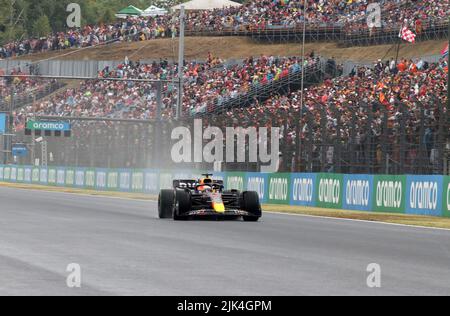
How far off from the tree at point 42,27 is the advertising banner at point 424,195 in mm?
91127

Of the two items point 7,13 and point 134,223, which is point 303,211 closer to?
point 134,223

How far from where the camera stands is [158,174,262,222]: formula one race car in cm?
2550

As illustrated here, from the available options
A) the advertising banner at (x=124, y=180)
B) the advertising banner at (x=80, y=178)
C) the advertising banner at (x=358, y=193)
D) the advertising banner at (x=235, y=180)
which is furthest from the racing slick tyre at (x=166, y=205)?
the advertising banner at (x=80, y=178)

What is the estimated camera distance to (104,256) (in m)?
15.1

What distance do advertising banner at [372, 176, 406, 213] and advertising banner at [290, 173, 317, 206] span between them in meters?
3.31

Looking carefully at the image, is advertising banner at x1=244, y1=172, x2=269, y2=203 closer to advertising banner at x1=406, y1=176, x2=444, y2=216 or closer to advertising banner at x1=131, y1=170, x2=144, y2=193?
advertising banner at x1=406, y1=176, x2=444, y2=216

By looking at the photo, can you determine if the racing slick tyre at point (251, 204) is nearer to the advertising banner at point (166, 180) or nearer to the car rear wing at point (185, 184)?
the car rear wing at point (185, 184)

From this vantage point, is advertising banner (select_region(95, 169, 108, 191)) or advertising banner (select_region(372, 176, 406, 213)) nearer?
advertising banner (select_region(372, 176, 406, 213))

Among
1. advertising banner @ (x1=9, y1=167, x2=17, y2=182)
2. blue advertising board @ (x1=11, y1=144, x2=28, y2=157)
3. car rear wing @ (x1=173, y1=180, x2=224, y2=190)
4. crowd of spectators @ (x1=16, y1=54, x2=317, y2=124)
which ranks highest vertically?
crowd of spectators @ (x1=16, y1=54, x2=317, y2=124)

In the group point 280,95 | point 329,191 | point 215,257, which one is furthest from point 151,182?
point 215,257

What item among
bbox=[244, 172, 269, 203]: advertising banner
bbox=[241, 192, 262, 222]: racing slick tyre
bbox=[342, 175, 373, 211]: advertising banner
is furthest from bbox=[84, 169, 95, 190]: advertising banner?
bbox=[241, 192, 262, 222]: racing slick tyre
